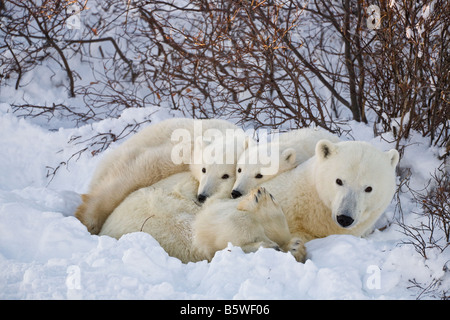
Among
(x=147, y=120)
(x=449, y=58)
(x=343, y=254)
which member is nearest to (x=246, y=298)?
(x=343, y=254)

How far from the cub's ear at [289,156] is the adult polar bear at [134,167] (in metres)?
0.74

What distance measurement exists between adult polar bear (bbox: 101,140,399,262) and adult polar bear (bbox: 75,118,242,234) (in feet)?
0.59

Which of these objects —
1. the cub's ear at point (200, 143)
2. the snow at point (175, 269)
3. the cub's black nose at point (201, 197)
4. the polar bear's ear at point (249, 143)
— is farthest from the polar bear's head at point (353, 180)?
the cub's ear at point (200, 143)

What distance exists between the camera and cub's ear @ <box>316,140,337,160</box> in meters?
3.59

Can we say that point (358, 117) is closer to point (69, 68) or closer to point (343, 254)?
point (343, 254)

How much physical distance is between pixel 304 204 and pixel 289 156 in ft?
1.43

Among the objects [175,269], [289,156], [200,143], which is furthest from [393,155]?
[175,269]

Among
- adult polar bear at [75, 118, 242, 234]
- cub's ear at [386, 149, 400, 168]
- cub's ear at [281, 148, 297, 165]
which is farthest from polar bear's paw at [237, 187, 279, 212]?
adult polar bear at [75, 118, 242, 234]

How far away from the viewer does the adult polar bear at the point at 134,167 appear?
13.4 ft

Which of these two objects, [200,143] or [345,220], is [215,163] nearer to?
[200,143]

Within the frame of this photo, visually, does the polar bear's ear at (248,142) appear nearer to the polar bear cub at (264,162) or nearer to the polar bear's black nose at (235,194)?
the polar bear cub at (264,162)

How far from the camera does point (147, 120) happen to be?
6.02 m

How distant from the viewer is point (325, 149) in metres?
3.63

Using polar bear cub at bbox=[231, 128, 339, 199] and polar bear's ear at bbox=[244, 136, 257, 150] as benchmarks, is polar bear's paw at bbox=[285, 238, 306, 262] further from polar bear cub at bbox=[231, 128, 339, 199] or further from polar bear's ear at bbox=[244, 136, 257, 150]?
polar bear's ear at bbox=[244, 136, 257, 150]
